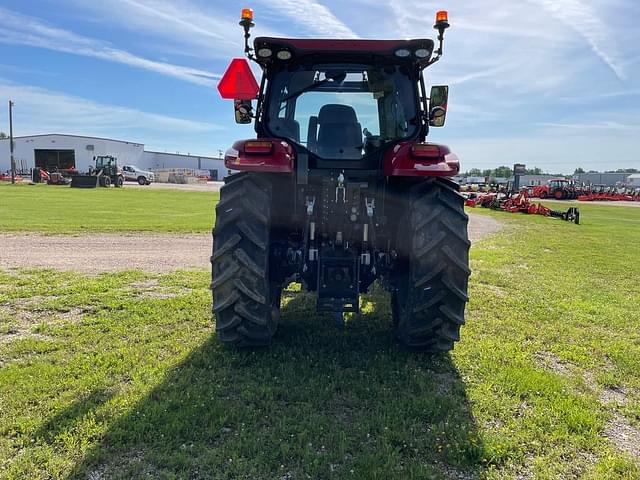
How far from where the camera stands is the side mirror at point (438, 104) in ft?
13.1

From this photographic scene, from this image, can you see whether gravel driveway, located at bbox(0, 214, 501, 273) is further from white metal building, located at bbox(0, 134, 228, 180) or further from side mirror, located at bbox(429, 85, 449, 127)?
white metal building, located at bbox(0, 134, 228, 180)

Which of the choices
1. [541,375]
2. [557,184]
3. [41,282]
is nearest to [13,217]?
[41,282]

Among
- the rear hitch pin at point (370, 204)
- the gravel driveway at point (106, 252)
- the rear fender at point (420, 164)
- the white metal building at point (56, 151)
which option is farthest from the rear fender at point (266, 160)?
the white metal building at point (56, 151)

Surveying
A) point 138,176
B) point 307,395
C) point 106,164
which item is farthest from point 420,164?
point 138,176

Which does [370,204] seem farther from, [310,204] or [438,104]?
[438,104]

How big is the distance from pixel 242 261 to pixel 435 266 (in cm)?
149

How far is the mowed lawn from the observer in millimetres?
2518

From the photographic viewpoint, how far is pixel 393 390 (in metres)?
3.32

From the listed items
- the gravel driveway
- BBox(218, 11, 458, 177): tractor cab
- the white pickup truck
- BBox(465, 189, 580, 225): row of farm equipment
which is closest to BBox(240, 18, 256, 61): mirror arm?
BBox(218, 11, 458, 177): tractor cab

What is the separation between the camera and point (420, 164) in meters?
3.51

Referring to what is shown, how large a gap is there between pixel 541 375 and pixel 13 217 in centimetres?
1498

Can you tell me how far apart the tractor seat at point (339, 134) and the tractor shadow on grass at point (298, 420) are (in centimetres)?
174

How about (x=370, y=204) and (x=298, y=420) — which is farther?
(x=370, y=204)

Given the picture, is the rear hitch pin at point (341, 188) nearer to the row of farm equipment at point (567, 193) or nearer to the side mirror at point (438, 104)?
the side mirror at point (438, 104)
